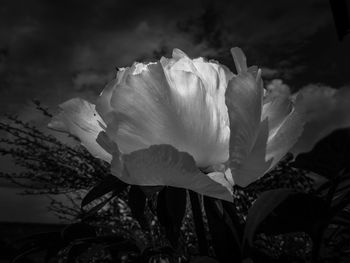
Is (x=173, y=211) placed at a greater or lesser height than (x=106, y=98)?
lesser

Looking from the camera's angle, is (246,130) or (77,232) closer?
(246,130)

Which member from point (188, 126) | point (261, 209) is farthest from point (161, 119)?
point (261, 209)

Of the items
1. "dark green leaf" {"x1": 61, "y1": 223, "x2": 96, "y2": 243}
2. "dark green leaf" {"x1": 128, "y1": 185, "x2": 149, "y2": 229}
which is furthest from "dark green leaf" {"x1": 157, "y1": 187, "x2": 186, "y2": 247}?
"dark green leaf" {"x1": 61, "y1": 223, "x2": 96, "y2": 243}

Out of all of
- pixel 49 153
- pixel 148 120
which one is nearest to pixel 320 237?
pixel 148 120

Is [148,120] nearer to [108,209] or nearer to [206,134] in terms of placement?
[206,134]

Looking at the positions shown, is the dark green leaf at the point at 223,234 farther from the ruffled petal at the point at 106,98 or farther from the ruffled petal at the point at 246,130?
the ruffled petal at the point at 106,98

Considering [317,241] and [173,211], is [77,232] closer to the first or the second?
[173,211]

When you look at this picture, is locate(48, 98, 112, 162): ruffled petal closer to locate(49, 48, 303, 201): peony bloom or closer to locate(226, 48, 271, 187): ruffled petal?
locate(49, 48, 303, 201): peony bloom
